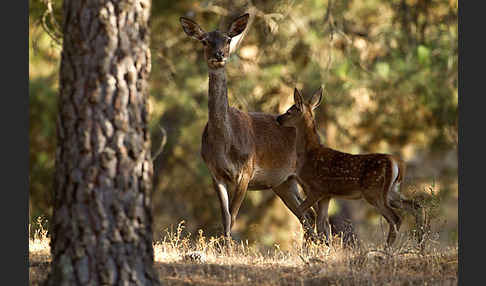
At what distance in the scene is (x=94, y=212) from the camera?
643 cm

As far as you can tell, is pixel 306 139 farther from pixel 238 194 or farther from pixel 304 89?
pixel 304 89

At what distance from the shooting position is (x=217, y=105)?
9.93 meters

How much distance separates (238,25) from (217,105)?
4.23 feet

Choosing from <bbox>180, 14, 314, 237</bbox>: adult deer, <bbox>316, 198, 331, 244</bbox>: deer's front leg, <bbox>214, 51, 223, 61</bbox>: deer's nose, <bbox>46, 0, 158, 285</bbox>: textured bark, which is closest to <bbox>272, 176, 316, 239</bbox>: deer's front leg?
<bbox>180, 14, 314, 237</bbox>: adult deer

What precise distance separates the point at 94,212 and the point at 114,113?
792mm

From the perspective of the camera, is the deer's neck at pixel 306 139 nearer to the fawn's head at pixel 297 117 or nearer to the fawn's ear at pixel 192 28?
the fawn's head at pixel 297 117

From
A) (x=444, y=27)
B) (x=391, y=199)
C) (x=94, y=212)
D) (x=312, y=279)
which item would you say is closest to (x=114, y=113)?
(x=94, y=212)

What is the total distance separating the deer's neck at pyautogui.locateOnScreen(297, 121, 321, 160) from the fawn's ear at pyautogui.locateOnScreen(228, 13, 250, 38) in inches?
59.3

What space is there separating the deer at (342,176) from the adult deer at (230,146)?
0.35 metres

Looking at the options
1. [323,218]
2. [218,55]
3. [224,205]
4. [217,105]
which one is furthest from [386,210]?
[218,55]

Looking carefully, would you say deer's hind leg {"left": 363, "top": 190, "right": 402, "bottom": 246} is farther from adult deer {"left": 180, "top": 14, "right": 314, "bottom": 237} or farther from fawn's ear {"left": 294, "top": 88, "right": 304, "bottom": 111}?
fawn's ear {"left": 294, "top": 88, "right": 304, "bottom": 111}

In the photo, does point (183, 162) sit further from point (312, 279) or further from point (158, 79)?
point (312, 279)

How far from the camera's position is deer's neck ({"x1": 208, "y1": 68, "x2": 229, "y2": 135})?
988cm

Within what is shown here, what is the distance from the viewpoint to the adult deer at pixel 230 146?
990 centimetres
